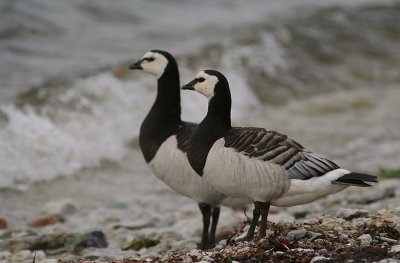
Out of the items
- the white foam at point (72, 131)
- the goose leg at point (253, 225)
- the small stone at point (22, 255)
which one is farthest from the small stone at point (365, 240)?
the white foam at point (72, 131)

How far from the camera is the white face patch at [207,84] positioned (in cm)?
765

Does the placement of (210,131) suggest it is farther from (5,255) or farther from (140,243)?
(5,255)

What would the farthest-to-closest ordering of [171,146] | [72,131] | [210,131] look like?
[72,131], [171,146], [210,131]

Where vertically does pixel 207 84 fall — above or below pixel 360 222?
above

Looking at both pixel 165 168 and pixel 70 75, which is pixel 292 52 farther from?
pixel 165 168

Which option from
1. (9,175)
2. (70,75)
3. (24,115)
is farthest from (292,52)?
(9,175)

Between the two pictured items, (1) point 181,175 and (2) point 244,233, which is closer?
(2) point 244,233

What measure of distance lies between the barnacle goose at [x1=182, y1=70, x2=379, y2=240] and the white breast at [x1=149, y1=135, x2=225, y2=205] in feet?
2.92

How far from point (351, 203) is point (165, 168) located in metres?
2.80

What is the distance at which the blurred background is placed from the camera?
1260 cm

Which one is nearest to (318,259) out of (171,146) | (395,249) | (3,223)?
(395,249)

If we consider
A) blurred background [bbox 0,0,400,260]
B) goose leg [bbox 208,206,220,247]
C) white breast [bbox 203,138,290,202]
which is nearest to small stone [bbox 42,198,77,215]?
blurred background [bbox 0,0,400,260]

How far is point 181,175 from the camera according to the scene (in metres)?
8.44

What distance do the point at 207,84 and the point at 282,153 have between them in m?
1.14
